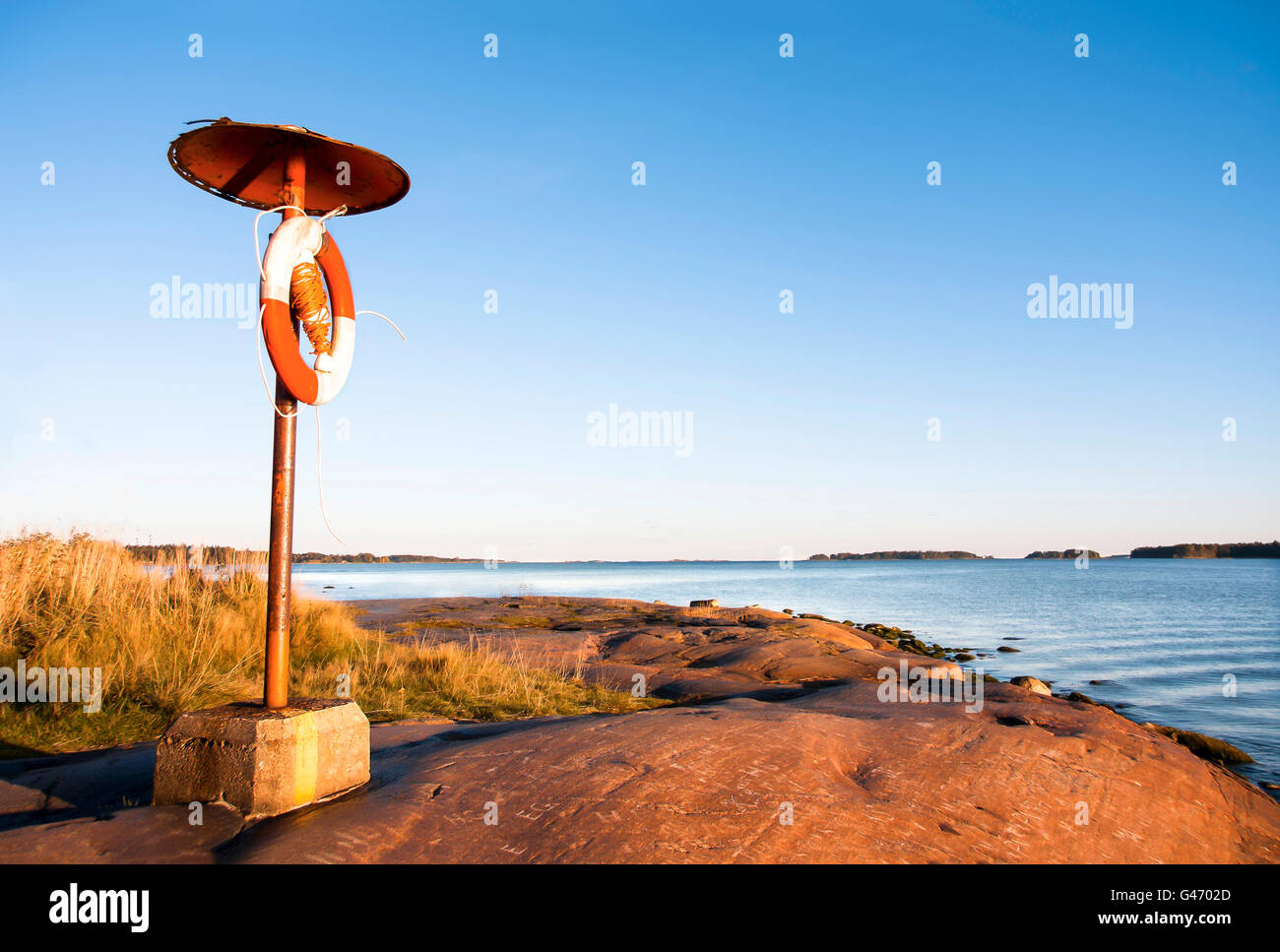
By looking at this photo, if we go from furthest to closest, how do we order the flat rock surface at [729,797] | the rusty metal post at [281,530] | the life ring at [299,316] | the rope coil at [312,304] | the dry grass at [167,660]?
the dry grass at [167,660] < the rope coil at [312,304] < the rusty metal post at [281,530] < the life ring at [299,316] < the flat rock surface at [729,797]

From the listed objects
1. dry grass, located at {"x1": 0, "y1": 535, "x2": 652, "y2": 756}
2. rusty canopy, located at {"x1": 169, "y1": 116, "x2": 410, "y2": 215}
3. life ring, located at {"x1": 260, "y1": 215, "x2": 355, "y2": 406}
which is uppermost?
rusty canopy, located at {"x1": 169, "y1": 116, "x2": 410, "y2": 215}

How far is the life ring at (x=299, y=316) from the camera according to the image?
4.43m

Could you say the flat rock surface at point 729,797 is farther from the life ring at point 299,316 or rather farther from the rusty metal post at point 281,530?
the life ring at point 299,316

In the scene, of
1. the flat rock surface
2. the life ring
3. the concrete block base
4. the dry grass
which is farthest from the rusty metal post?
the dry grass

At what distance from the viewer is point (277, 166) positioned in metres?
4.87

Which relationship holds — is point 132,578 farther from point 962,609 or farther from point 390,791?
point 962,609

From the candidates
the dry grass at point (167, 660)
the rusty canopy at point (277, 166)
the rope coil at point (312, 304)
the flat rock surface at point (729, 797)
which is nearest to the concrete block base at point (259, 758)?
the flat rock surface at point (729, 797)

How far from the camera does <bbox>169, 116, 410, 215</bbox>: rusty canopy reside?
4461 mm

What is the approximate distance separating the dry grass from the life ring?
451 centimetres

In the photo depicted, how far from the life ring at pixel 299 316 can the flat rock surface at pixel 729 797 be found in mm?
2507

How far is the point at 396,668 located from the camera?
9.92 metres

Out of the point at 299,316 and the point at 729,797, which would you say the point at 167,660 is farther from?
the point at 729,797

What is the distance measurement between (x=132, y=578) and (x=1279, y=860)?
12987 millimetres

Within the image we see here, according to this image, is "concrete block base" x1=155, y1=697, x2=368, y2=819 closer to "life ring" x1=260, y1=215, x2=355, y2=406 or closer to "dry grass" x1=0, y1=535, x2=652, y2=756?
"life ring" x1=260, y1=215, x2=355, y2=406
